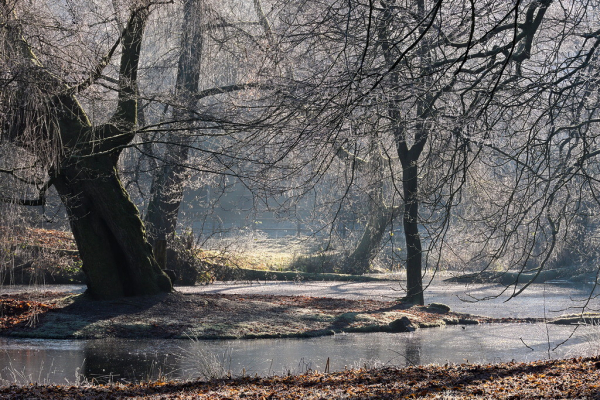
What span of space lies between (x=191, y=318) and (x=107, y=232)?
97.9 inches

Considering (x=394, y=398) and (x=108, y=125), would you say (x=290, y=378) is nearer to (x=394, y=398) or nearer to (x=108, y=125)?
(x=394, y=398)

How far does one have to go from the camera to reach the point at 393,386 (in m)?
6.36

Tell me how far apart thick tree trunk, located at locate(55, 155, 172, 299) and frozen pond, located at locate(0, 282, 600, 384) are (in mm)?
2556

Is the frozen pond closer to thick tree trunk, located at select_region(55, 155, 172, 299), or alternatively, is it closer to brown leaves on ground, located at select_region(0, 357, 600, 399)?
Result: brown leaves on ground, located at select_region(0, 357, 600, 399)

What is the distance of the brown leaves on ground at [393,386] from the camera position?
18.9 feet

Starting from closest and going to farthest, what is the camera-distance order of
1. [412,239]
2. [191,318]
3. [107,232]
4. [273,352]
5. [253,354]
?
[253,354], [273,352], [191,318], [107,232], [412,239]

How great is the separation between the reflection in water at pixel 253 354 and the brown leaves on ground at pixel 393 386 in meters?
0.85

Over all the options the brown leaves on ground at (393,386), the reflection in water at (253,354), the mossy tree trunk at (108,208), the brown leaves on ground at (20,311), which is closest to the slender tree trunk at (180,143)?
the mossy tree trunk at (108,208)

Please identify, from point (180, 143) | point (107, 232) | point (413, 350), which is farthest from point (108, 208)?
point (413, 350)

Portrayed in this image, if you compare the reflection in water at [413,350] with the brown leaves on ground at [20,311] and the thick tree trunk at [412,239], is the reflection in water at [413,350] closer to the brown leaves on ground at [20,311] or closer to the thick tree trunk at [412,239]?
the thick tree trunk at [412,239]

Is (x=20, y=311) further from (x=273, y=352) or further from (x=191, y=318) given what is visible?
(x=273, y=352)

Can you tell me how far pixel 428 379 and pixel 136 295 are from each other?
8.34 m

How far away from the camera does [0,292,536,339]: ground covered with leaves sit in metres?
11.7

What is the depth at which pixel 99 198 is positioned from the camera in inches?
507
